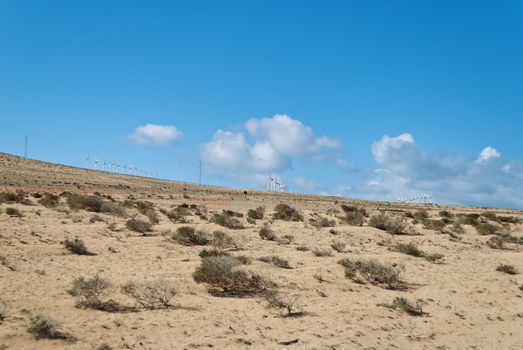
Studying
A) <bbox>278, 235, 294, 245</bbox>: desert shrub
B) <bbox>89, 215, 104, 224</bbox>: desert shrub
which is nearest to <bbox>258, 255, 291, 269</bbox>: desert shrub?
<bbox>278, 235, 294, 245</bbox>: desert shrub

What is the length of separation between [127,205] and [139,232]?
15456mm

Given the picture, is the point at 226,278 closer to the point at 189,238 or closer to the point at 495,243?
the point at 189,238

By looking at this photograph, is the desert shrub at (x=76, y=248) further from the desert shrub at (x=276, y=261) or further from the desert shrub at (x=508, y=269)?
the desert shrub at (x=508, y=269)

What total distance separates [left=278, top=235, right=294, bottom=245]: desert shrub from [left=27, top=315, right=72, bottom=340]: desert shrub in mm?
14805

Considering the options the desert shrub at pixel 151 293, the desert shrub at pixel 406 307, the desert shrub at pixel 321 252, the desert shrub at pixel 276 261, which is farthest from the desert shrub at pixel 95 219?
the desert shrub at pixel 406 307

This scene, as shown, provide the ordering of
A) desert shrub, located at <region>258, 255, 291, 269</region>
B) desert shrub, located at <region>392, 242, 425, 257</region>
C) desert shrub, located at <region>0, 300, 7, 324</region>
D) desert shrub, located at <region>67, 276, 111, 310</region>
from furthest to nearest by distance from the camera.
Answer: desert shrub, located at <region>392, 242, 425, 257</region>, desert shrub, located at <region>258, 255, 291, 269</region>, desert shrub, located at <region>67, 276, 111, 310</region>, desert shrub, located at <region>0, 300, 7, 324</region>

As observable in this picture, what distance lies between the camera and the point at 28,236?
20766mm

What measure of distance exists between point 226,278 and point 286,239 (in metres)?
10.7

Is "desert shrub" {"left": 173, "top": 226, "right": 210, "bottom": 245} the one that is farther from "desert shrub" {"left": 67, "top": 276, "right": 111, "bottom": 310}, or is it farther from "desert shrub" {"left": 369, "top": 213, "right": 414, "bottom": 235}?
"desert shrub" {"left": 369, "top": 213, "right": 414, "bottom": 235}

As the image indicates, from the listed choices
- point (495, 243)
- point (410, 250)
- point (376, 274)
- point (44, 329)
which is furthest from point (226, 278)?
point (495, 243)

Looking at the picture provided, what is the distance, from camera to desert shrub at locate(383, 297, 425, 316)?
46.1ft

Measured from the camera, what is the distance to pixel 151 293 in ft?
42.9

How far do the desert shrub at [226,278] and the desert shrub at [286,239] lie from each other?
8584 millimetres

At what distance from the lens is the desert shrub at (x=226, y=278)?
1480cm
